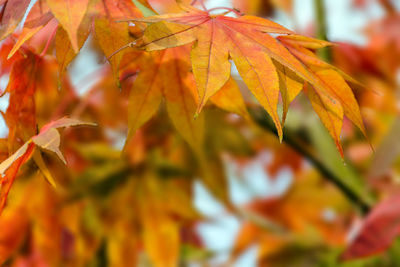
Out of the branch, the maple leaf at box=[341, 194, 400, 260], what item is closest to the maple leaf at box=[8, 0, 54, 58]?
the branch

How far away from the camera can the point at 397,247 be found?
2.47 feet

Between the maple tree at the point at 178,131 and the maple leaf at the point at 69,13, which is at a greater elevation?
the maple leaf at the point at 69,13

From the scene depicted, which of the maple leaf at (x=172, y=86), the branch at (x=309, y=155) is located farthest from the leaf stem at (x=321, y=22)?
the maple leaf at (x=172, y=86)

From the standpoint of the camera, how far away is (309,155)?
2.43 feet

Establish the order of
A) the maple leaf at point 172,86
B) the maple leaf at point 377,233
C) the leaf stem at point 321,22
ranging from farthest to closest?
the leaf stem at point 321,22, the maple leaf at point 377,233, the maple leaf at point 172,86

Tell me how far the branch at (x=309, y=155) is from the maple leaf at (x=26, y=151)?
308 mm

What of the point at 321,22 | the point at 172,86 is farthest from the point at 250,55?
the point at 321,22

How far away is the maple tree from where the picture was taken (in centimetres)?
39

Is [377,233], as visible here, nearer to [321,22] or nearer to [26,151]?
[321,22]

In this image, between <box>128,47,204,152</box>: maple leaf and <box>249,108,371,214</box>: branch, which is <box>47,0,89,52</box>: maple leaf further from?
<box>249,108,371,214</box>: branch

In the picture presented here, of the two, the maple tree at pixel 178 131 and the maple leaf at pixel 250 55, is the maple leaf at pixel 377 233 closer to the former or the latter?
the maple tree at pixel 178 131

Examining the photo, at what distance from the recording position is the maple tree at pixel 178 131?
390 mm

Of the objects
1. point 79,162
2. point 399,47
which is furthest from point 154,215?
point 399,47

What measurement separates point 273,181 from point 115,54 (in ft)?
4.04
